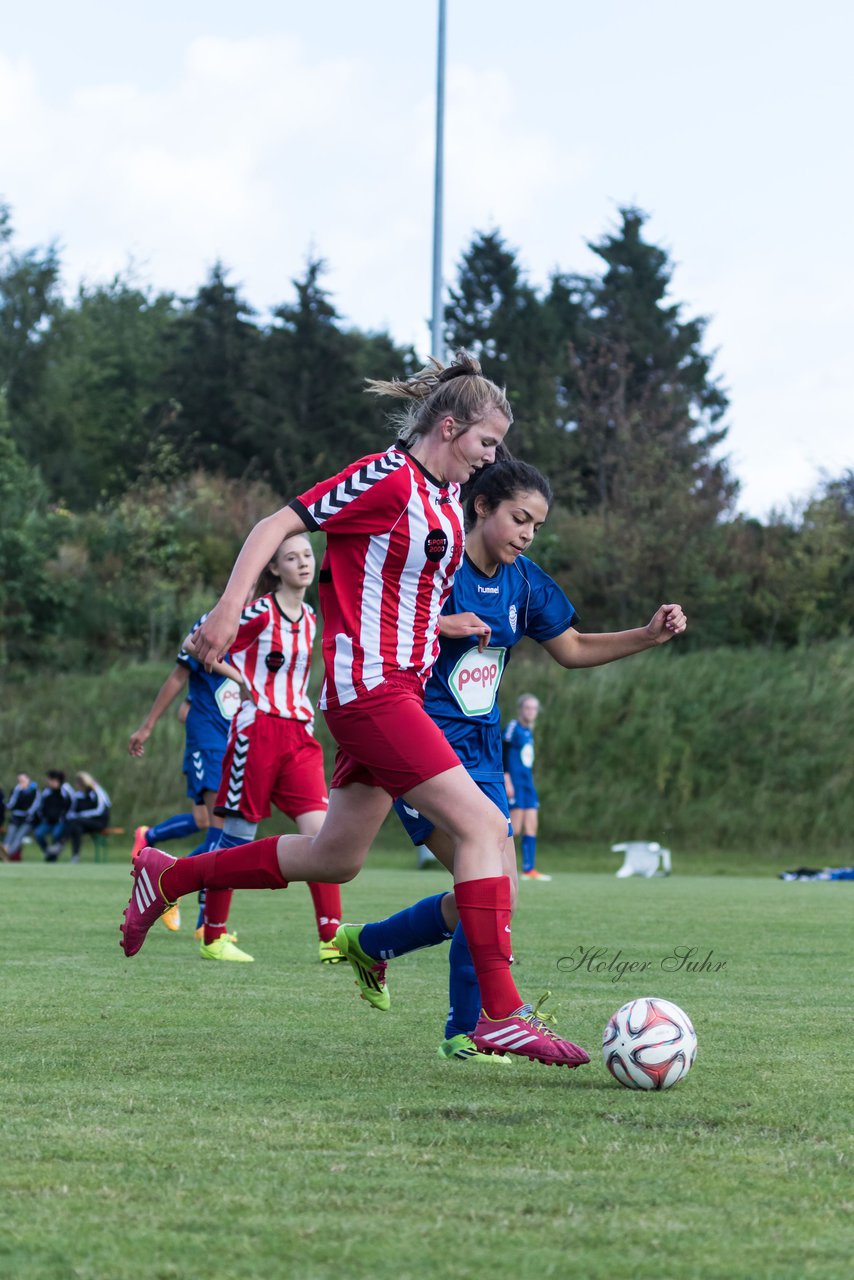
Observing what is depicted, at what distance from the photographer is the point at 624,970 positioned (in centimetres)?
730

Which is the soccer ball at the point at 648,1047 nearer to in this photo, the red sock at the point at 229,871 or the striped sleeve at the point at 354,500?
the red sock at the point at 229,871

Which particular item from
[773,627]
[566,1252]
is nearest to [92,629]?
[773,627]

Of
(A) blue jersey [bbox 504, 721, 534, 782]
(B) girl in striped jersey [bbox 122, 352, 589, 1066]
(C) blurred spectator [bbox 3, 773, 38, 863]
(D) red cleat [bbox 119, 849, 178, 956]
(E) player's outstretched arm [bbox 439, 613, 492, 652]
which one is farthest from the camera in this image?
(C) blurred spectator [bbox 3, 773, 38, 863]

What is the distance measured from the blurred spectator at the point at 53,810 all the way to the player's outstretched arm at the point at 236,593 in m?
18.2

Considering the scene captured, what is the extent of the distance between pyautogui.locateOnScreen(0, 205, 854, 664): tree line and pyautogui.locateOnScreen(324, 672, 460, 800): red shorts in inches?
980

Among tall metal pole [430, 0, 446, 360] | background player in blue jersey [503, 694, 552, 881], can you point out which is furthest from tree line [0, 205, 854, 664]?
background player in blue jersey [503, 694, 552, 881]

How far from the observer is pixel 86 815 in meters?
21.8

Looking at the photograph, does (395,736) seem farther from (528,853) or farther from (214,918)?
(528,853)

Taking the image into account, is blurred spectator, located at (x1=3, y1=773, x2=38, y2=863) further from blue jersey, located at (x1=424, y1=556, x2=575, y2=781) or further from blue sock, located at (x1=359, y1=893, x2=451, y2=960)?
blue jersey, located at (x1=424, y1=556, x2=575, y2=781)

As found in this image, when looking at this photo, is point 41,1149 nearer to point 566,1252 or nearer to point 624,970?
point 566,1252

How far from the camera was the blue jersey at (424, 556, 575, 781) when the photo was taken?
16.1 ft

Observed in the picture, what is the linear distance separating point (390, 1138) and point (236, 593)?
1.50 m

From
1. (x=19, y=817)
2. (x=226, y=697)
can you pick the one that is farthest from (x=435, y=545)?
(x=19, y=817)

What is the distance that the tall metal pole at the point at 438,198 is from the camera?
71.5 feet
